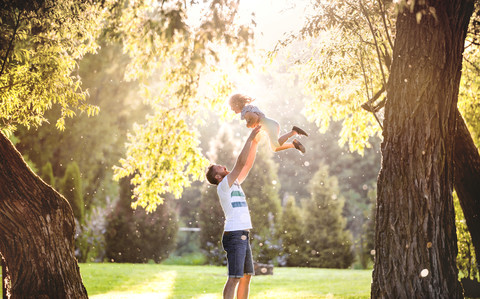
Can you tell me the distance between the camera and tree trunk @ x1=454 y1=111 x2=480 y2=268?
834 centimetres

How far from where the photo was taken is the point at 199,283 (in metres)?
14.3

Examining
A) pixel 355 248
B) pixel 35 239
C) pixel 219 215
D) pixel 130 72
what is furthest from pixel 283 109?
pixel 35 239

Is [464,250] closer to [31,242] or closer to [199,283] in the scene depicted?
[199,283]

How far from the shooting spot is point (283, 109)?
38.2 metres

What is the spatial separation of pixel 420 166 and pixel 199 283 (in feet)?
32.6

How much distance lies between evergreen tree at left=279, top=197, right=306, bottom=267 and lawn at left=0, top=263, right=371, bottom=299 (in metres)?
3.31

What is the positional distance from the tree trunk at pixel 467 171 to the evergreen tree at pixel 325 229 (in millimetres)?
12817

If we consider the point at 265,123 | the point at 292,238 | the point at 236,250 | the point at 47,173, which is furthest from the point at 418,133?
the point at 47,173

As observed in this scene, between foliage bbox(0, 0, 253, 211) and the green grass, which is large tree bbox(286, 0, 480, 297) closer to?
foliage bbox(0, 0, 253, 211)

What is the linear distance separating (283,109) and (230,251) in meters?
33.0

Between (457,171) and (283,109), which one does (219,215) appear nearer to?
(457,171)

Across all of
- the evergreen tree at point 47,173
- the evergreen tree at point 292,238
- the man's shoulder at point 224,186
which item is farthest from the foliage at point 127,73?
the evergreen tree at point 47,173

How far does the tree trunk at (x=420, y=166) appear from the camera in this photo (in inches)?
214

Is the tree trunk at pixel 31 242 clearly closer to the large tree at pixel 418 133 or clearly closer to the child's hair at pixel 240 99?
the child's hair at pixel 240 99
